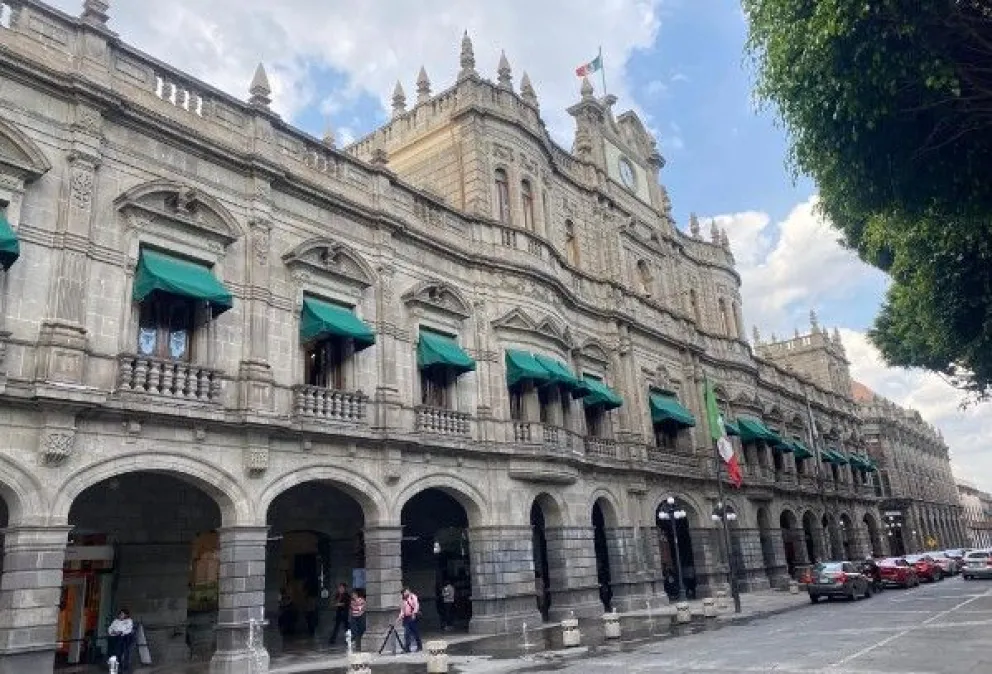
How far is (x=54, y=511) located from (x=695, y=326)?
95.8ft

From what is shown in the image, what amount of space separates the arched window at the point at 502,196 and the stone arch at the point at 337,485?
10665mm

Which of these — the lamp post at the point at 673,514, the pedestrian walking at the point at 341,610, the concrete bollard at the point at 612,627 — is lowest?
the concrete bollard at the point at 612,627

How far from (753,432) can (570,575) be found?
1717cm

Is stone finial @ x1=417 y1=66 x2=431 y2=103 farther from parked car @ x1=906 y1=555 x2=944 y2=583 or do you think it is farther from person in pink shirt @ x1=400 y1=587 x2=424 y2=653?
parked car @ x1=906 y1=555 x2=944 y2=583

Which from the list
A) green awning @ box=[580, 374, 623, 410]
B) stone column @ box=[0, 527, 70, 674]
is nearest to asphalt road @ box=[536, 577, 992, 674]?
green awning @ box=[580, 374, 623, 410]

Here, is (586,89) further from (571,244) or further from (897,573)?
(897,573)

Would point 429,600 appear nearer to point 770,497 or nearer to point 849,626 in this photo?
point 849,626

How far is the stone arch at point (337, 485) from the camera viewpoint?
1590 centimetres

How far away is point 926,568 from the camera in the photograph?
3759 cm

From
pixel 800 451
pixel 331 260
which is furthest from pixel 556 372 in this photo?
pixel 800 451

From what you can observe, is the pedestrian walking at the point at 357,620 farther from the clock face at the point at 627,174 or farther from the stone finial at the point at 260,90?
the clock face at the point at 627,174

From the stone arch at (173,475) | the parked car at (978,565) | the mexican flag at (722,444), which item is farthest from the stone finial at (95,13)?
the parked car at (978,565)

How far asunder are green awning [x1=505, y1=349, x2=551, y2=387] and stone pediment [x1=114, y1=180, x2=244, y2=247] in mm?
9088

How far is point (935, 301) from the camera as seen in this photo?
17.4 meters
